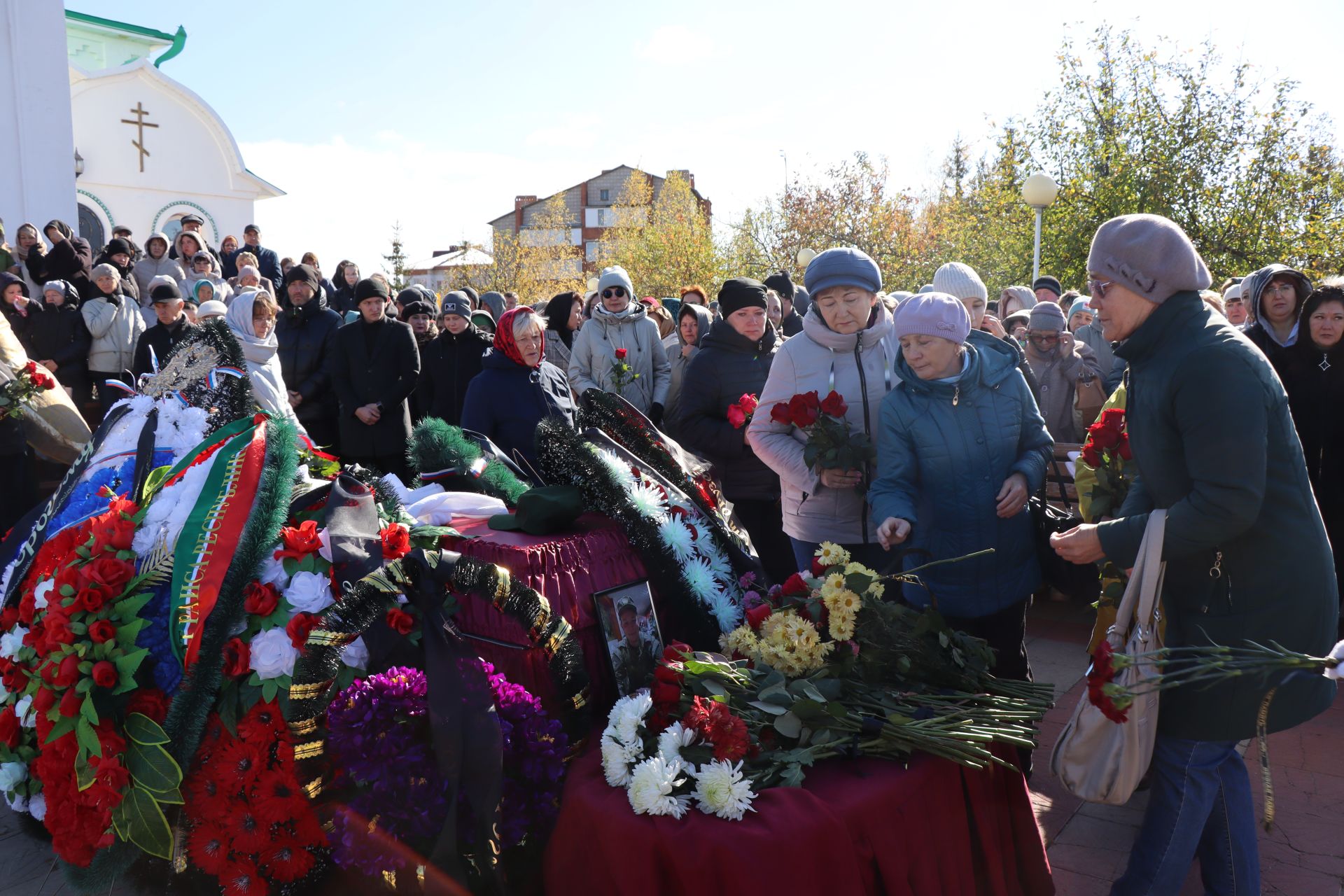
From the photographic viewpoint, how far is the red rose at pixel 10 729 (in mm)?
2773

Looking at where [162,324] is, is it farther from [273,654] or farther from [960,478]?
[960,478]

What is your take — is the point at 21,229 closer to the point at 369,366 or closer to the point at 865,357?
the point at 369,366

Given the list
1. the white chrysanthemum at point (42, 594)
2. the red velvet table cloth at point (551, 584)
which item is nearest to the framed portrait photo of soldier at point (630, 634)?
the red velvet table cloth at point (551, 584)

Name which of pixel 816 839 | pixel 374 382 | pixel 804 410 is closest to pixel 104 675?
pixel 816 839

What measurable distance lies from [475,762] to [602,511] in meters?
0.84

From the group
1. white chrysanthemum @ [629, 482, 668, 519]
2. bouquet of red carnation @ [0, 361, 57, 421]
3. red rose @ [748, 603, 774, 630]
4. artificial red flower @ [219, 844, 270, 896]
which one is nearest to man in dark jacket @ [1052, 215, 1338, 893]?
red rose @ [748, 603, 774, 630]

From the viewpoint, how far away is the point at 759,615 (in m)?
2.61

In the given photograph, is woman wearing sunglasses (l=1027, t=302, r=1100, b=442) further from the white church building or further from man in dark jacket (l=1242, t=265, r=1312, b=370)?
the white church building

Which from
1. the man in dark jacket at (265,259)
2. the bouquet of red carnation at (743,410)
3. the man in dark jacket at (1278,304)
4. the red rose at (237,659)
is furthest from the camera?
the man in dark jacket at (265,259)

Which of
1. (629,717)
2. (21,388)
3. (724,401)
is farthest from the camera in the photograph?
(21,388)

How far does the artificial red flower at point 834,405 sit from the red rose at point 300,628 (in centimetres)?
176

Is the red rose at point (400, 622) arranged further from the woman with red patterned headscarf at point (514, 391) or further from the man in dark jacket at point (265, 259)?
the man in dark jacket at point (265, 259)

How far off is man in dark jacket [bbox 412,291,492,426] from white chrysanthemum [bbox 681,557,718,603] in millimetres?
4488

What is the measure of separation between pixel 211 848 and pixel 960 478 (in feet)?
7.54
